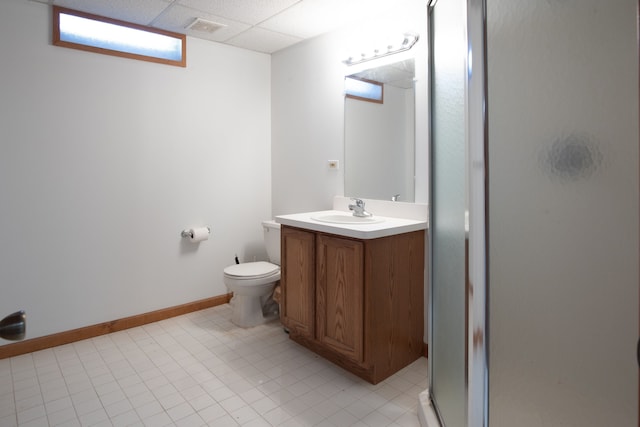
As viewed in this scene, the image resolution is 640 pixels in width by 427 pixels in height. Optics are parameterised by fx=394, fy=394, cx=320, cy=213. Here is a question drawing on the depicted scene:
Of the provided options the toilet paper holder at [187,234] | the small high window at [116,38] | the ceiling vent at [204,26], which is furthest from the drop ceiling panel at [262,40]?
the toilet paper holder at [187,234]

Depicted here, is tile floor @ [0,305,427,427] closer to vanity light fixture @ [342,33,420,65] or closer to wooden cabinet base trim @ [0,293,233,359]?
wooden cabinet base trim @ [0,293,233,359]

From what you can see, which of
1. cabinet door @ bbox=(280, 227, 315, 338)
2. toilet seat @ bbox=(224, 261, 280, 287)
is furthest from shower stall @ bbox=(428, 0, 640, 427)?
toilet seat @ bbox=(224, 261, 280, 287)

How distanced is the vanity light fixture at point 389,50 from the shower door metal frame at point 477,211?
1409 mm

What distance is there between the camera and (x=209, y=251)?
133 inches

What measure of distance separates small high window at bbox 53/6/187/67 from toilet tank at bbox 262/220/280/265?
1470 mm

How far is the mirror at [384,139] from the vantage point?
2.56 m

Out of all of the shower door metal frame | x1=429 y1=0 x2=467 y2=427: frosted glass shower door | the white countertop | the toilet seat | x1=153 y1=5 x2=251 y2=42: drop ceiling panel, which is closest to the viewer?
the shower door metal frame

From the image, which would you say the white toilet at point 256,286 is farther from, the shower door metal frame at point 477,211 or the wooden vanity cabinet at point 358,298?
the shower door metal frame at point 477,211

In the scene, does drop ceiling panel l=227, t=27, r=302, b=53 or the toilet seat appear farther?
drop ceiling panel l=227, t=27, r=302, b=53

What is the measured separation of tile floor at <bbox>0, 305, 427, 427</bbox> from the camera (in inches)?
75.2

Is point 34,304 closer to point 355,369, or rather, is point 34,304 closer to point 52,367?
point 52,367

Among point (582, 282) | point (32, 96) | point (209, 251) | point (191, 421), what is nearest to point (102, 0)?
point (32, 96)

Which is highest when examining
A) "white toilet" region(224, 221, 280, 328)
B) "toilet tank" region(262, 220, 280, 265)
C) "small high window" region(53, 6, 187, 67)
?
"small high window" region(53, 6, 187, 67)

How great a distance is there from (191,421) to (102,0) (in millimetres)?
2515
